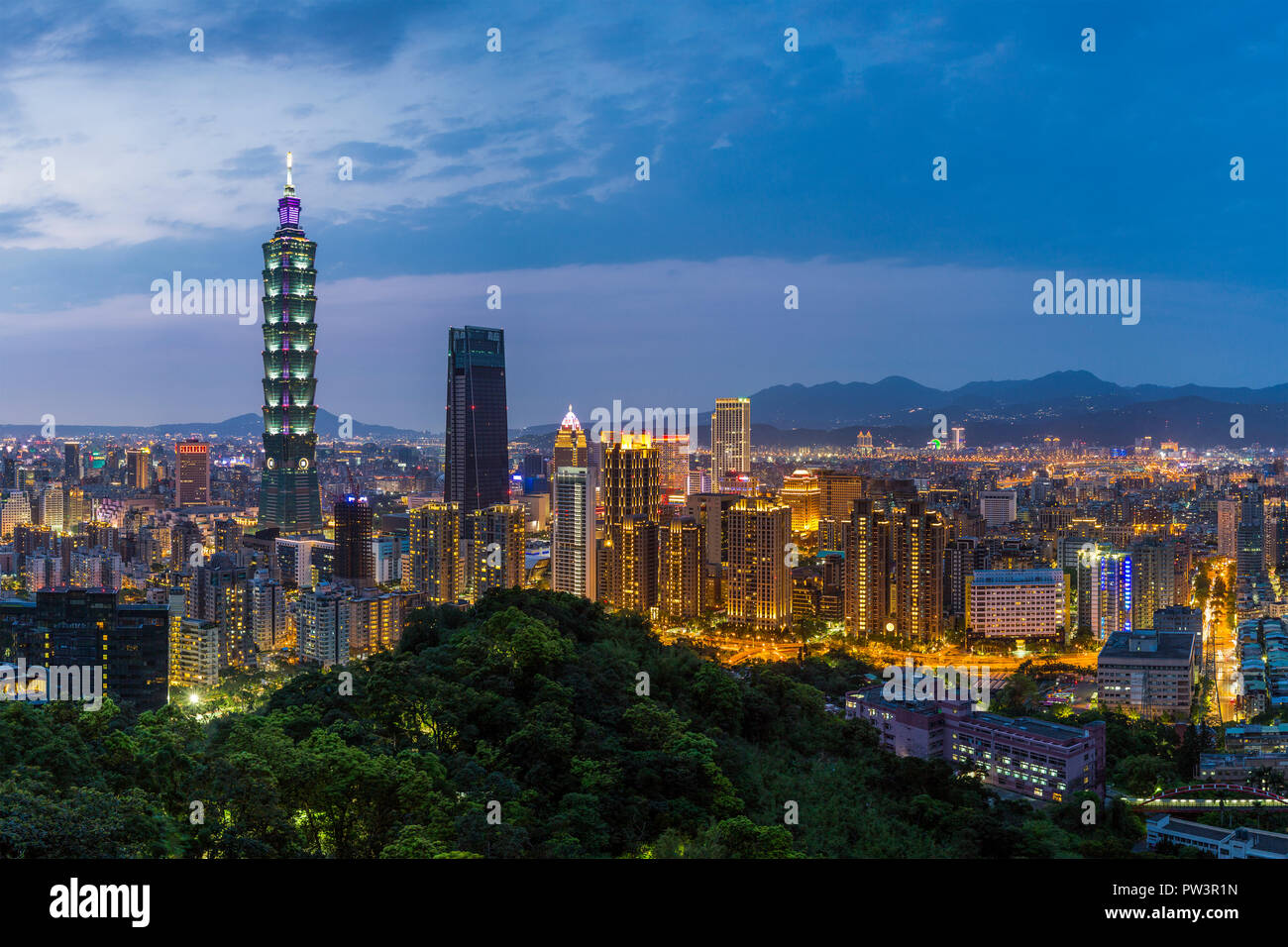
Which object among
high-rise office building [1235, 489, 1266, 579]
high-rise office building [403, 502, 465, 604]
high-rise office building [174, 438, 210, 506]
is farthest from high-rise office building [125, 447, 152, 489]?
high-rise office building [1235, 489, 1266, 579]

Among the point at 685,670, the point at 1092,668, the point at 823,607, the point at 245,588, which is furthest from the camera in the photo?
the point at 823,607

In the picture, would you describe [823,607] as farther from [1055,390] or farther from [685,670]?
[685,670]

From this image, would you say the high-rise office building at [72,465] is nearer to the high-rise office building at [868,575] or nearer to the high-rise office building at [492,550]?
the high-rise office building at [492,550]

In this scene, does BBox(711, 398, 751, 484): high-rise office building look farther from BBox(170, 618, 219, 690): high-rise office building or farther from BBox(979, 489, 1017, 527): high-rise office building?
BBox(170, 618, 219, 690): high-rise office building

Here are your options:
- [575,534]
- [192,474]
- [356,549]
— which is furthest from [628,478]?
[192,474]

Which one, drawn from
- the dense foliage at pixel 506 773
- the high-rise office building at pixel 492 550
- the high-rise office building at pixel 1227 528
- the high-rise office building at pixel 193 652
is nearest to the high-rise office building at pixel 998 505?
the high-rise office building at pixel 1227 528

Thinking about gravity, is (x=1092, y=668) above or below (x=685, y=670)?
below

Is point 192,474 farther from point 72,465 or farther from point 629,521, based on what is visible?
point 629,521
